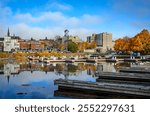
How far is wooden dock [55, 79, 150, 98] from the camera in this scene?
4176mm

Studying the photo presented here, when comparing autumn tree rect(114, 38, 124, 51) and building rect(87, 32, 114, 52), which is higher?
building rect(87, 32, 114, 52)

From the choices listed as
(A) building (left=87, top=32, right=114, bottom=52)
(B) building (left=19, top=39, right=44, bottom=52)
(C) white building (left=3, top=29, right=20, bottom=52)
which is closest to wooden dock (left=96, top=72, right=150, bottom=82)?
(A) building (left=87, top=32, right=114, bottom=52)

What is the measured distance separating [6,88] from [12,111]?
260 cm

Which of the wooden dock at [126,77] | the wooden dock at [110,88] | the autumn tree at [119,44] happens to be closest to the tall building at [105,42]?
the autumn tree at [119,44]

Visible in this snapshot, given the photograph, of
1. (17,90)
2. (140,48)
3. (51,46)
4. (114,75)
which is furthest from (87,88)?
(51,46)

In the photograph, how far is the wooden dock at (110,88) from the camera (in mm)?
4176

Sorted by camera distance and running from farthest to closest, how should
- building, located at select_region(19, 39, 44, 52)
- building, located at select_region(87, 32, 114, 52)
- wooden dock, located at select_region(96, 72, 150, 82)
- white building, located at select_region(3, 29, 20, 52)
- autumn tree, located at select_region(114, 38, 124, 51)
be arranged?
building, located at select_region(19, 39, 44, 52) < white building, located at select_region(3, 29, 20, 52) < building, located at select_region(87, 32, 114, 52) < autumn tree, located at select_region(114, 38, 124, 51) < wooden dock, located at select_region(96, 72, 150, 82)

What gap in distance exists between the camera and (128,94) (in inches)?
168

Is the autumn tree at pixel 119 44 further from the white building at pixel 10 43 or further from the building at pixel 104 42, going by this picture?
the white building at pixel 10 43

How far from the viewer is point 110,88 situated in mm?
4430

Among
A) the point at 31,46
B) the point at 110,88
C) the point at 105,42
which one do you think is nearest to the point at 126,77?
the point at 110,88

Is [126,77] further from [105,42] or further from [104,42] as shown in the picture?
[104,42]

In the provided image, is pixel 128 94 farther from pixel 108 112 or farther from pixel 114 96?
pixel 108 112

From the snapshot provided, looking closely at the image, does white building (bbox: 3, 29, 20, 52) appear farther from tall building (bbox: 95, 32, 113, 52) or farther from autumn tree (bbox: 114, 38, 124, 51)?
autumn tree (bbox: 114, 38, 124, 51)
